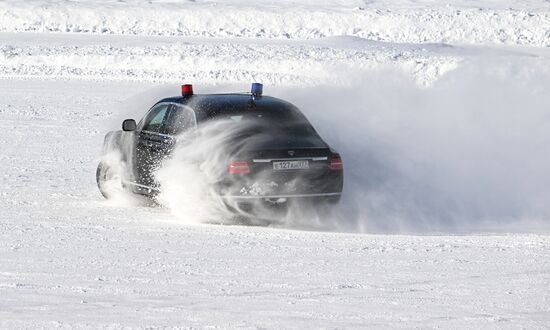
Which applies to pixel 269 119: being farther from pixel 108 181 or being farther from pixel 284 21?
pixel 284 21

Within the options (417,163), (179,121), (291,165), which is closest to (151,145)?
(179,121)

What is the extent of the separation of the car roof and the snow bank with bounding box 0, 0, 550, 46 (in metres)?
32.0

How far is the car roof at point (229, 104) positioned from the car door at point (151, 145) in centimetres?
37

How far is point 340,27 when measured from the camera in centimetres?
4575

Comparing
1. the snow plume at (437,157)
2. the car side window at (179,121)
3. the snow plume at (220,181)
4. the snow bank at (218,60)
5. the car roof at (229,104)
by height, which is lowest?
the snow bank at (218,60)

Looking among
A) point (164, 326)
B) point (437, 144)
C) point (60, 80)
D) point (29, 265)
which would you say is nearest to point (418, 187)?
point (437, 144)

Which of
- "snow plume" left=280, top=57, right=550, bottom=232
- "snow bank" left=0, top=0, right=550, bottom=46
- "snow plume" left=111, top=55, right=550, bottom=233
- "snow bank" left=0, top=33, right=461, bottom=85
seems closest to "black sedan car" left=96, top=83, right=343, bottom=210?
"snow plume" left=111, top=55, right=550, bottom=233

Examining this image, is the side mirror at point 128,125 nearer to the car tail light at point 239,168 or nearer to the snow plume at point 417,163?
the snow plume at point 417,163

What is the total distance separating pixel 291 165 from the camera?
9.73 meters

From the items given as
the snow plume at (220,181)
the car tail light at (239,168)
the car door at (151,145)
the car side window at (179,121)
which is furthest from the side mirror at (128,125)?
the car tail light at (239,168)

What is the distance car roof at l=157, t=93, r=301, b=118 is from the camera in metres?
10.6

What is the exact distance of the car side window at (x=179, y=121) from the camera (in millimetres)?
10609

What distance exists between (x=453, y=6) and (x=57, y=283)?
46153 mm

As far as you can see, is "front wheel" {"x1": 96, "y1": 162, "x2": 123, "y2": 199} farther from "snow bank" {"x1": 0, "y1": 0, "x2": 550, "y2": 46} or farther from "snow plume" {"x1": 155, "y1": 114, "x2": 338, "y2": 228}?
"snow bank" {"x1": 0, "y1": 0, "x2": 550, "y2": 46}
